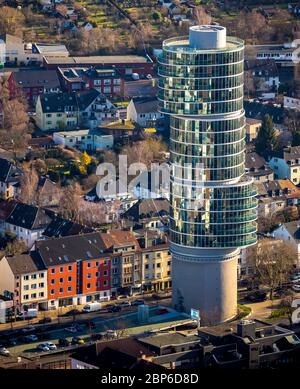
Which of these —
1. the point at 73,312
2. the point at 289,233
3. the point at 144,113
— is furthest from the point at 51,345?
the point at 144,113

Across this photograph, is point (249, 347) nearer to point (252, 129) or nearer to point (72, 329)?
point (72, 329)

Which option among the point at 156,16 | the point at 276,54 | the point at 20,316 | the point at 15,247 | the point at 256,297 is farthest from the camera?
the point at 156,16

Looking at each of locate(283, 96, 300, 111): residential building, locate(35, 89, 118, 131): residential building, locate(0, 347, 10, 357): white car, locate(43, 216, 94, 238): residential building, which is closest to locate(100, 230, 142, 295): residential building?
locate(43, 216, 94, 238): residential building

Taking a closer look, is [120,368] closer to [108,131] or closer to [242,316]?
[242,316]

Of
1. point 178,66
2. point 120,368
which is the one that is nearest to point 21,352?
point 120,368

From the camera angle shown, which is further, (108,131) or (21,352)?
(108,131)

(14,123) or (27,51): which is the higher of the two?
(27,51)

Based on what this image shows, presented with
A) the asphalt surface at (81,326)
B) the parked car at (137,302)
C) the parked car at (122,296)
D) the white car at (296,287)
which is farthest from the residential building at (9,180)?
the white car at (296,287)
